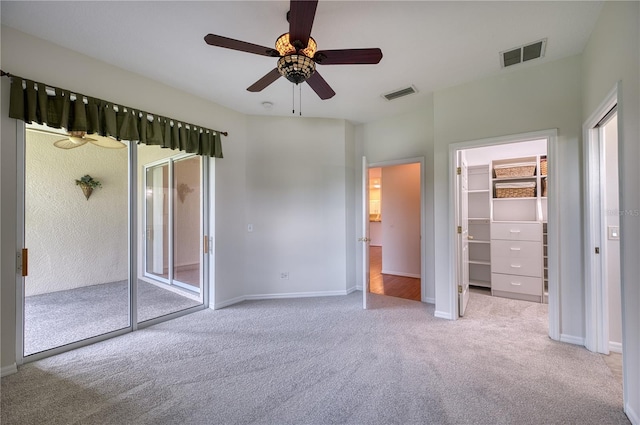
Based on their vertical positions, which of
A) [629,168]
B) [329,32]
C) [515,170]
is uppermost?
[329,32]

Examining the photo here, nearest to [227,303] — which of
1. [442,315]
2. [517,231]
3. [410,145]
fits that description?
[442,315]

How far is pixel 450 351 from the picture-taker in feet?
8.05

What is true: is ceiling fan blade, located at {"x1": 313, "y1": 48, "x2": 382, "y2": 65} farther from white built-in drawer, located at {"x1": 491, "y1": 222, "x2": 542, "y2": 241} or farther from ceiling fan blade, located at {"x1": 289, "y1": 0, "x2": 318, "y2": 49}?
white built-in drawer, located at {"x1": 491, "y1": 222, "x2": 542, "y2": 241}

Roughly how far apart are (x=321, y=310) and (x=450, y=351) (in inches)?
63.0

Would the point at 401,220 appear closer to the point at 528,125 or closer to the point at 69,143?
the point at 528,125

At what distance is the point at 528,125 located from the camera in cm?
278

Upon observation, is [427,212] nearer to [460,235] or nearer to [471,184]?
[460,235]

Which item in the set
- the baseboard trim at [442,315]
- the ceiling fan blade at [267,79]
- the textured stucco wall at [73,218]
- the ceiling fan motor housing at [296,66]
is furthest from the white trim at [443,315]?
the textured stucco wall at [73,218]

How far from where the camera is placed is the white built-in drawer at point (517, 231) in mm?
3844

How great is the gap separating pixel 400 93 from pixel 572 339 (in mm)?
3179

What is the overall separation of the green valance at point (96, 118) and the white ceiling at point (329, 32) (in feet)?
1.51

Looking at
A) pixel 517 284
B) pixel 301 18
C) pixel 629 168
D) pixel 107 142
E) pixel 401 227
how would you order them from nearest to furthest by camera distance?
pixel 301 18
pixel 629 168
pixel 107 142
pixel 517 284
pixel 401 227

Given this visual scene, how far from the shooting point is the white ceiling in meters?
1.96

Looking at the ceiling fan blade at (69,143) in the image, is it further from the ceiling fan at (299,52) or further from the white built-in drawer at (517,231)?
the white built-in drawer at (517,231)
